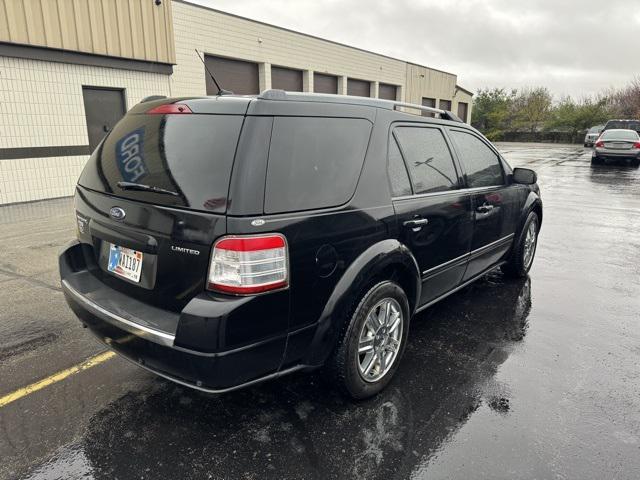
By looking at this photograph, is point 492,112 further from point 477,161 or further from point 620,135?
point 477,161

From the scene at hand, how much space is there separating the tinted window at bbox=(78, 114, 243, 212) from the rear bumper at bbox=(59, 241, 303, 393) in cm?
49

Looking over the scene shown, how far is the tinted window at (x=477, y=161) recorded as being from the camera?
3.81 meters

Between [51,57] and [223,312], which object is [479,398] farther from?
[51,57]

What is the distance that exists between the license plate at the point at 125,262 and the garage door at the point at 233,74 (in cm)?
1253

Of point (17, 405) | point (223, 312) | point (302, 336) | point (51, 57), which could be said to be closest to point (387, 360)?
point (302, 336)

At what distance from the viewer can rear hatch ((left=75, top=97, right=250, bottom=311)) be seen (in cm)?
219

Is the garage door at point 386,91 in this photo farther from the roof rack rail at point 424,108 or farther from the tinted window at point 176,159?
the tinted window at point 176,159

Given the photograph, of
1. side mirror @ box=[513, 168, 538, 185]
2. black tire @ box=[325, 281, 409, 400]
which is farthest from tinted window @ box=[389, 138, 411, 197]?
side mirror @ box=[513, 168, 538, 185]

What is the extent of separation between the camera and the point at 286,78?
1709 centimetres

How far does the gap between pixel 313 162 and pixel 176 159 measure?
0.71 meters

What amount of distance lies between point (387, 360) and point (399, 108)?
1673 mm

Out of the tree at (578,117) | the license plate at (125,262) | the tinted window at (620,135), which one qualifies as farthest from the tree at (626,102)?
the license plate at (125,262)

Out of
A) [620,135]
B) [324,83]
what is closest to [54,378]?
[324,83]

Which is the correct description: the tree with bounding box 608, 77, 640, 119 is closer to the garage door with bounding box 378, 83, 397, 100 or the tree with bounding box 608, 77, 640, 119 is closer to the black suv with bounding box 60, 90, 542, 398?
the garage door with bounding box 378, 83, 397, 100
